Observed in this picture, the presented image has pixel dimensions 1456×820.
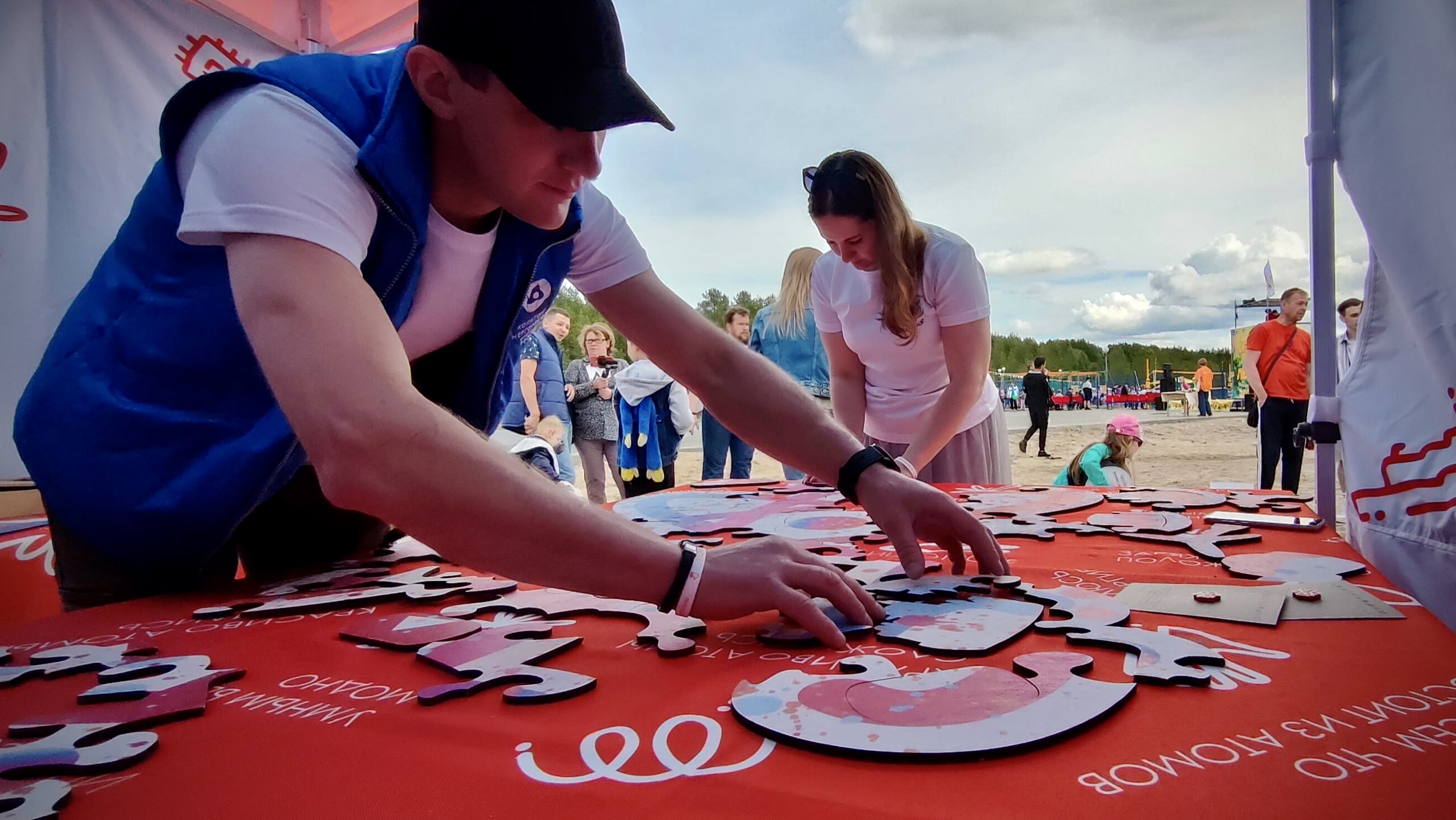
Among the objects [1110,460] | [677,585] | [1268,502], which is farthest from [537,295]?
[1110,460]

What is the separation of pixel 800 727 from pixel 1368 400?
1.63 meters

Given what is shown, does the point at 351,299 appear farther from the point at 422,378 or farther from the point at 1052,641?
the point at 1052,641

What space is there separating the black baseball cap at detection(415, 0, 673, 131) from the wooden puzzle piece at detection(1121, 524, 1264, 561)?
49.9 inches

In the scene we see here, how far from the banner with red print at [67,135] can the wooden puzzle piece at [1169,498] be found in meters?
3.62

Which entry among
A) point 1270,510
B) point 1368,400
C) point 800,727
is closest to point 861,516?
point 1270,510

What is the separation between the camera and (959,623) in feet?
3.34

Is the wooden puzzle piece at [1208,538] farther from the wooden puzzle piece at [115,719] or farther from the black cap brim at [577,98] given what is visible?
the wooden puzzle piece at [115,719]

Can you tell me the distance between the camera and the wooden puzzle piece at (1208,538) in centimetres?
145

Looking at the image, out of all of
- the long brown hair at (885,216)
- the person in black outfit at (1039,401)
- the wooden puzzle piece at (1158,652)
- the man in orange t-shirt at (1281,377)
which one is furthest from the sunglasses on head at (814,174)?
the person in black outfit at (1039,401)

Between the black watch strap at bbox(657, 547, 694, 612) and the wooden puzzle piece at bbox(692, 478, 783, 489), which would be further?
the wooden puzzle piece at bbox(692, 478, 783, 489)

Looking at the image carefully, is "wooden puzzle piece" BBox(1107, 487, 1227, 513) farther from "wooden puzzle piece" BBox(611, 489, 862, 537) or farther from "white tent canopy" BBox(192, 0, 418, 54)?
"white tent canopy" BBox(192, 0, 418, 54)

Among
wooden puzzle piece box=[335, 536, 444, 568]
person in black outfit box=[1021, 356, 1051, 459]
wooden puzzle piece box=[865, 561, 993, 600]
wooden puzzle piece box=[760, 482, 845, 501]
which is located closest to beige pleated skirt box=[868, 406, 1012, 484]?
wooden puzzle piece box=[760, 482, 845, 501]

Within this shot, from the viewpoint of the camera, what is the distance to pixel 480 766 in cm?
67

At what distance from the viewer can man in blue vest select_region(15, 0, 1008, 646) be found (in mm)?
898
